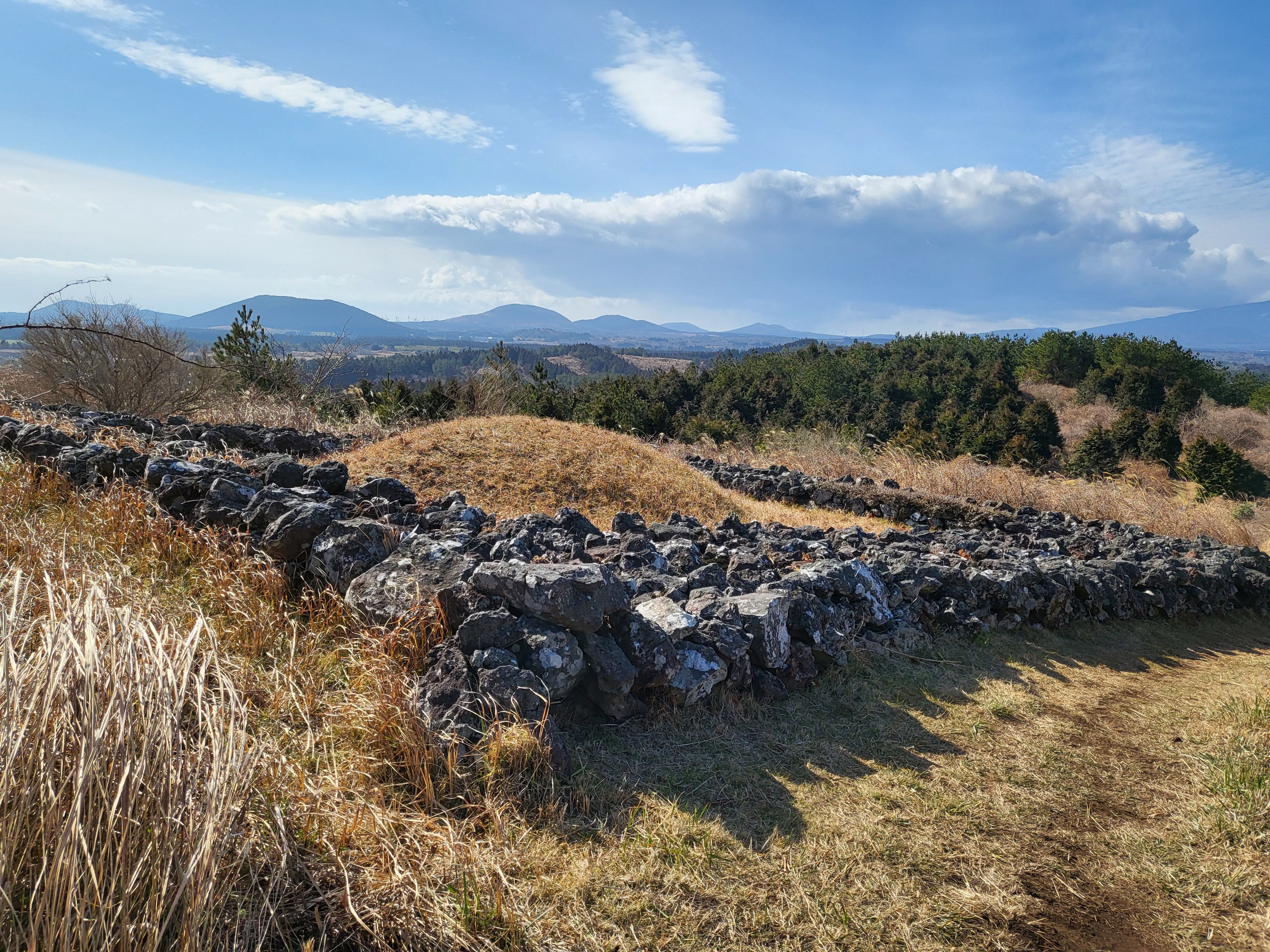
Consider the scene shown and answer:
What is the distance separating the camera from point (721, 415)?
1551 inches

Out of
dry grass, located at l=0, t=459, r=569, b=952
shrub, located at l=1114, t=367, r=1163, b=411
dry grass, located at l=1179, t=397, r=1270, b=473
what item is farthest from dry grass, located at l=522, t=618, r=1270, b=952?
shrub, located at l=1114, t=367, r=1163, b=411

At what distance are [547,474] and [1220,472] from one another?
2062 centimetres

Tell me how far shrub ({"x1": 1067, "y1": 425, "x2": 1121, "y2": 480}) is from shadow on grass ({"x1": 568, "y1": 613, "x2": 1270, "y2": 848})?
2044 centimetres

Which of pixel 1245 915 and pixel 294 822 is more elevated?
pixel 294 822

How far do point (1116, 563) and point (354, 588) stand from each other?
24.8 feet

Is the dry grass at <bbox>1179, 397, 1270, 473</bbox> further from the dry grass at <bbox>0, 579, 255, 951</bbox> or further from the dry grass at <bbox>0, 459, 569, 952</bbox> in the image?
the dry grass at <bbox>0, 579, 255, 951</bbox>

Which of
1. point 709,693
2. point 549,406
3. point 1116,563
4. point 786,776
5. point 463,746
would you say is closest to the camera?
point 463,746

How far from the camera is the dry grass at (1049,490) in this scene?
11195mm

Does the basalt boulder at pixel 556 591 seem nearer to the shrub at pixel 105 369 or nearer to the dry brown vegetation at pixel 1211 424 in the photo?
the shrub at pixel 105 369

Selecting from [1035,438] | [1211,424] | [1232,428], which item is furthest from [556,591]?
[1232,428]

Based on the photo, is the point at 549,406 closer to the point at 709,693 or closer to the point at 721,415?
the point at 721,415

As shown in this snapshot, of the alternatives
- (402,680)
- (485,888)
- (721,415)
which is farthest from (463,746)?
(721,415)

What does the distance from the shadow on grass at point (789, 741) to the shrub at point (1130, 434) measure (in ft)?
73.4

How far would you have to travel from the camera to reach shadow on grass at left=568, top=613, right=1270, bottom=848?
2971 mm
